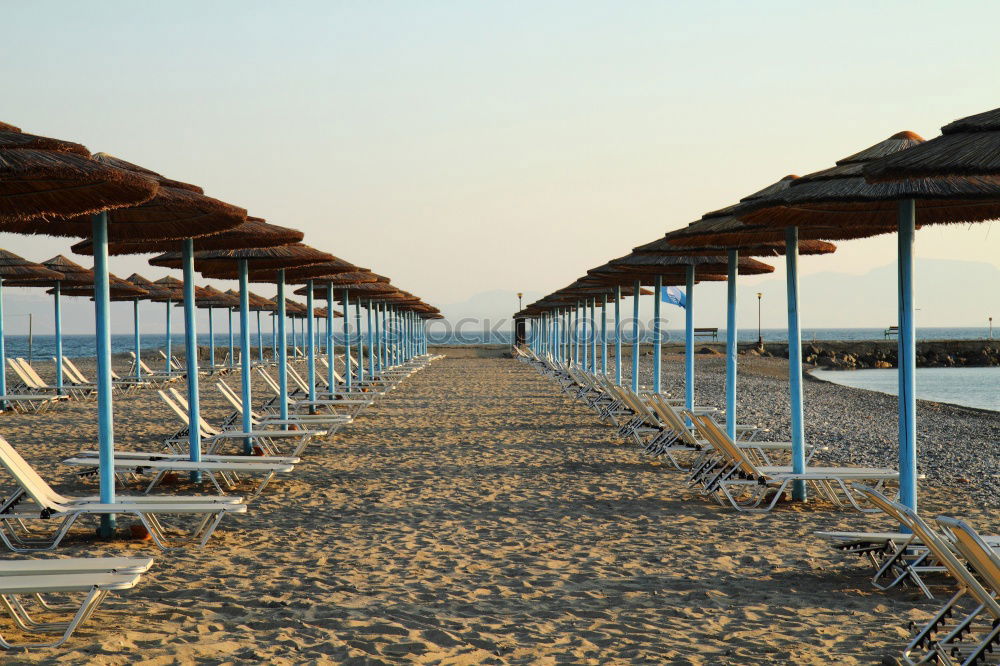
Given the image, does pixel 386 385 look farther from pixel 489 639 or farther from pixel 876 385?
pixel 876 385

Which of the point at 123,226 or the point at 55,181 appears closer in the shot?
the point at 55,181

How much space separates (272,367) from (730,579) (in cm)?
2197

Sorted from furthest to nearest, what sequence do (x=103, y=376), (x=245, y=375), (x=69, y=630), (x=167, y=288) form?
(x=167, y=288) → (x=245, y=375) → (x=103, y=376) → (x=69, y=630)

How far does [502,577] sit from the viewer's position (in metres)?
4.56

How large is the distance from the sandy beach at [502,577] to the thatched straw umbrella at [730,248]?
3.27ft

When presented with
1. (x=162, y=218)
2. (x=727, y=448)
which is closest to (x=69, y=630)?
(x=162, y=218)

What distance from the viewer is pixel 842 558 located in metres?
4.94

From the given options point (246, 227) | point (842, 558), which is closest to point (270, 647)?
point (842, 558)

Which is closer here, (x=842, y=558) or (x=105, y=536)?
(x=842, y=558)

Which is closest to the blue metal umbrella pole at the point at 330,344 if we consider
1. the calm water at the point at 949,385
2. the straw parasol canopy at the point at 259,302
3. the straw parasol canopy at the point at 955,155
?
the straw parasol canopy at the point at 955,155

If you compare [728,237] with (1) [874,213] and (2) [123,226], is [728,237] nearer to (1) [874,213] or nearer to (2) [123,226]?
(1) [874,213]

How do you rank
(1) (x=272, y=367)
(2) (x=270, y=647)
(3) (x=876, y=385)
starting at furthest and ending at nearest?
(3) (x=876, y=385)
(1) (x=272, y=367)
(2) (x=270, y=647)

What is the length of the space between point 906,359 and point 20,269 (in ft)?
39.4

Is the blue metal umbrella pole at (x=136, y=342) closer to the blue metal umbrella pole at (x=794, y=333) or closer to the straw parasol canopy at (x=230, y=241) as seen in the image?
the straw parasol canopy at (x=230, y=241)
